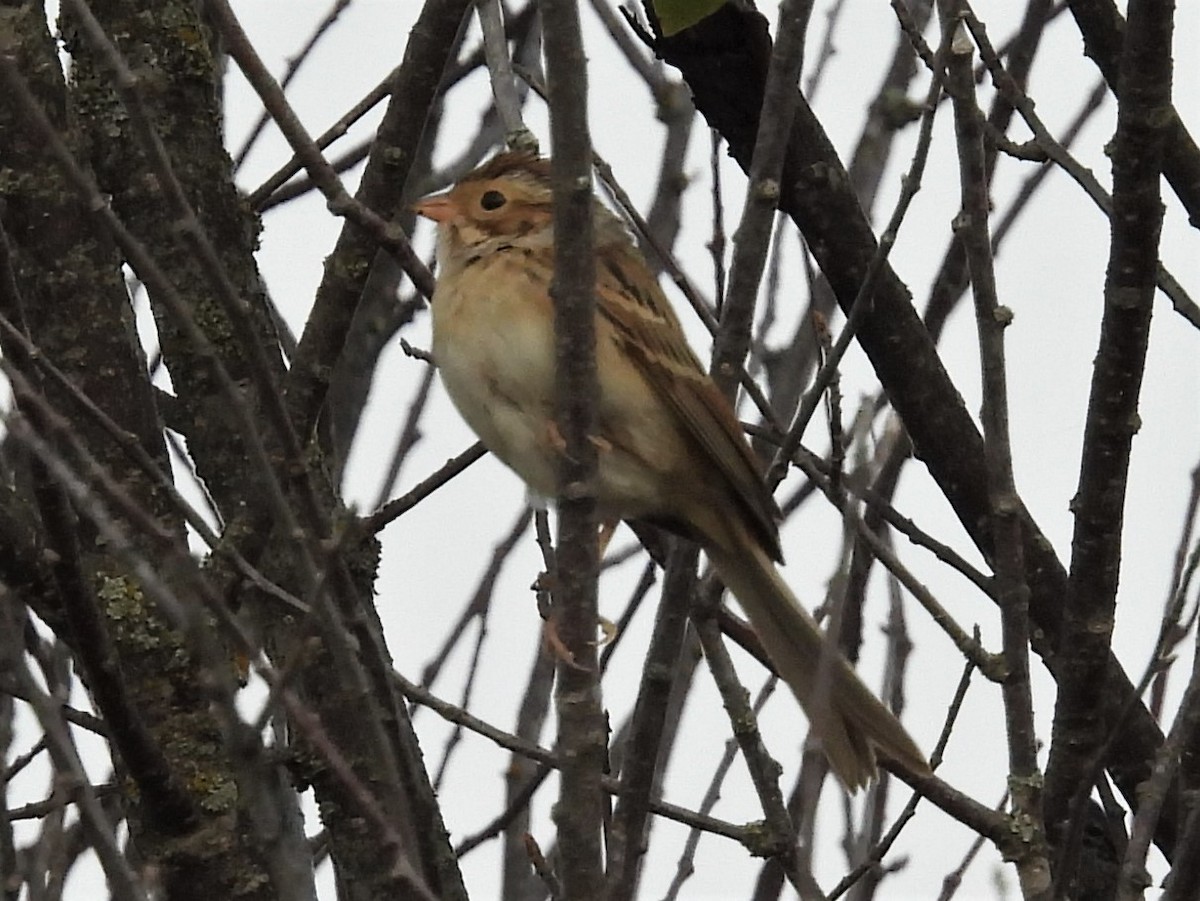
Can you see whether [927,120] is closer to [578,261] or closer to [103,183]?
[578,261]

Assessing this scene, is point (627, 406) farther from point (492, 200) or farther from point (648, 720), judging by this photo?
point (648, 720)

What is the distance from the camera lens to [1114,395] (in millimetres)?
2906

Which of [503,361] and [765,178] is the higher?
[503,361]

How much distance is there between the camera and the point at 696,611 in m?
3.22

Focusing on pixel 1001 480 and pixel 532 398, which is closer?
pixel 1001 480

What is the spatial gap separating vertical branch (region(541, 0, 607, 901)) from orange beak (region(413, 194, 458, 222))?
1645 millimetres

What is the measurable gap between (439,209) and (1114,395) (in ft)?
5.38

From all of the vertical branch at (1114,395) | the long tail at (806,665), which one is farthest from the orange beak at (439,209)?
the vertical branch at (1114,395)

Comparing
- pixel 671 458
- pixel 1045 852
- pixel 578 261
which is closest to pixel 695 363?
pixel 671 458

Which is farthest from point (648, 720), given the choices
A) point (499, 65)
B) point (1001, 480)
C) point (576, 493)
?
point (499, 65)

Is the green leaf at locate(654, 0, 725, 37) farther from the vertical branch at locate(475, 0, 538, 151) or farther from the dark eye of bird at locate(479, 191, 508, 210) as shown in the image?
the dark eye of bird at locate(479, 191, 508, 210)

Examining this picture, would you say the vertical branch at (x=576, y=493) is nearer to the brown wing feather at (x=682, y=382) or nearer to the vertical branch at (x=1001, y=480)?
the vertical branch at (x=1001, y=480)

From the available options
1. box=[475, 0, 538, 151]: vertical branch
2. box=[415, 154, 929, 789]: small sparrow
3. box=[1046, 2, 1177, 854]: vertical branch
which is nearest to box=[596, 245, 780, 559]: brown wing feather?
box=[415, 154, 929, 789]: small sparrow

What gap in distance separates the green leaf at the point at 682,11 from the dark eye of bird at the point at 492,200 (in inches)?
67.3
